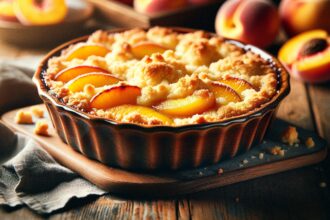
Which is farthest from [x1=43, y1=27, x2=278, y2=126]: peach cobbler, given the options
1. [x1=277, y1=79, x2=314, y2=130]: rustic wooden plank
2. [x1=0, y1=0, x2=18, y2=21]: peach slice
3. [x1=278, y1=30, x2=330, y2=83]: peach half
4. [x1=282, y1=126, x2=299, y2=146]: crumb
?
[x1=0, y1=0, x2=18, y2=21]: peach slice

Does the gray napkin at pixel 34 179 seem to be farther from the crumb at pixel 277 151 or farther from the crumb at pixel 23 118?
the crumb at pixel 277 151

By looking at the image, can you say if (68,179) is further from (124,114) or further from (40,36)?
(40,36)

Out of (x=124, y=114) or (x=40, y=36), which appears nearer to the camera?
(x=124, y=114)

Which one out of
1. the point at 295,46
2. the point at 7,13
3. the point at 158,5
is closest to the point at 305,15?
the point at 295,46

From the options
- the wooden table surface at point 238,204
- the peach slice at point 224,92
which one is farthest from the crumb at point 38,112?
the peach slice at point 224,92

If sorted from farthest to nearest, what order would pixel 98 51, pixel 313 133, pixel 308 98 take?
pixel 308 98 < pixel 98 51 < pixel 313 133

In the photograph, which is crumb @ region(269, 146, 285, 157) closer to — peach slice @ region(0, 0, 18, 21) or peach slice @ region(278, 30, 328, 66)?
peach slice @ region(278, 30, 328, 66)

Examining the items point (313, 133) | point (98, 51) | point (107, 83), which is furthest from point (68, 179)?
point (313, 133)
